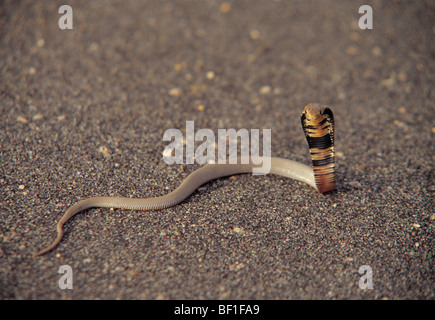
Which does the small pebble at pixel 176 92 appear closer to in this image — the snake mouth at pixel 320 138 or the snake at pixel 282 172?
the snake at pixel 282 172

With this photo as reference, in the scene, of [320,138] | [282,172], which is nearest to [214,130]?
[282,172]

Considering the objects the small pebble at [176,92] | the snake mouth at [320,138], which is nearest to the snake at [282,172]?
the snake mouth at [320,138]

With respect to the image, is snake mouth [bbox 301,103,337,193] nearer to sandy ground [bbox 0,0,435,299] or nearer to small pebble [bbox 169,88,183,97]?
sandy ground [bbox 0,0,435,299]

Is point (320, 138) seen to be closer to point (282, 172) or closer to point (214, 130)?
point (282, 172)

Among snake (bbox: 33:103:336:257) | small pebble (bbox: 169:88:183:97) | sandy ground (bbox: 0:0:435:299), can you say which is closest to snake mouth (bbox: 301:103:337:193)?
snake (bbox: 33:103:336:257)

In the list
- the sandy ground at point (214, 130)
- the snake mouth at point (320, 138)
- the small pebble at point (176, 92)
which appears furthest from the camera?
the small pebble at point (176, 92)

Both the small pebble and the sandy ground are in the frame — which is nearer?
the sandy ground
